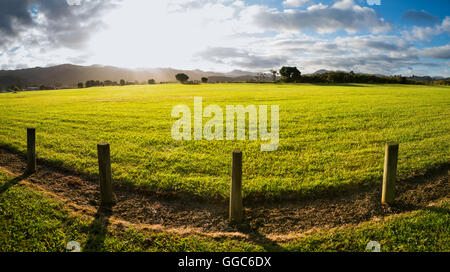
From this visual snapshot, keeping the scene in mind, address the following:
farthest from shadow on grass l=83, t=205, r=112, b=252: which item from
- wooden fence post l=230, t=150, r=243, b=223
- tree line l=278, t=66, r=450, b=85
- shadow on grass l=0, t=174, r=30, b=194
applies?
tree line l=278, t=66, r=450, b=85

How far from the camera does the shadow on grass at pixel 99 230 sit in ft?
16.6

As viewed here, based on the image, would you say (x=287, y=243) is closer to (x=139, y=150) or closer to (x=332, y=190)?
(x=332, y=190)

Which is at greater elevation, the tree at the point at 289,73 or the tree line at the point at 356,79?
the tree at the point at 289,73

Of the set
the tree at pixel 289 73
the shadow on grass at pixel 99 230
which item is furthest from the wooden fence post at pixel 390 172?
the tree at pixel 289 73

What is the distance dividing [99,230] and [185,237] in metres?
1.89

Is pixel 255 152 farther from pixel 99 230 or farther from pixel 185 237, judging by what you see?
pixel 99 230

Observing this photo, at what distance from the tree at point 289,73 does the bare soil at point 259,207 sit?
322 ft

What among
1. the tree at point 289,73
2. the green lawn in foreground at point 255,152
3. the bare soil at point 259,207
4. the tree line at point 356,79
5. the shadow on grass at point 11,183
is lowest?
the bare soil at point 259,207

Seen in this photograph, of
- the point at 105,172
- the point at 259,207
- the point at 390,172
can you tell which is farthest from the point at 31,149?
the point at 390,172

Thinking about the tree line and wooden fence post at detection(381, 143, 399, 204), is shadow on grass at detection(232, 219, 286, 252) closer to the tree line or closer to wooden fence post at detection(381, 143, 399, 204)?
wooden fence post at detection(381, 143, 399, 204)

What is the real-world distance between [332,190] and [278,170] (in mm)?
1866

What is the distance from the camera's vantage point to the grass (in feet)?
16.6

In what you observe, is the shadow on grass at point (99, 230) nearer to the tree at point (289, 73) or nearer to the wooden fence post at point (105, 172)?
the wooden fence post at point (105, 172)
